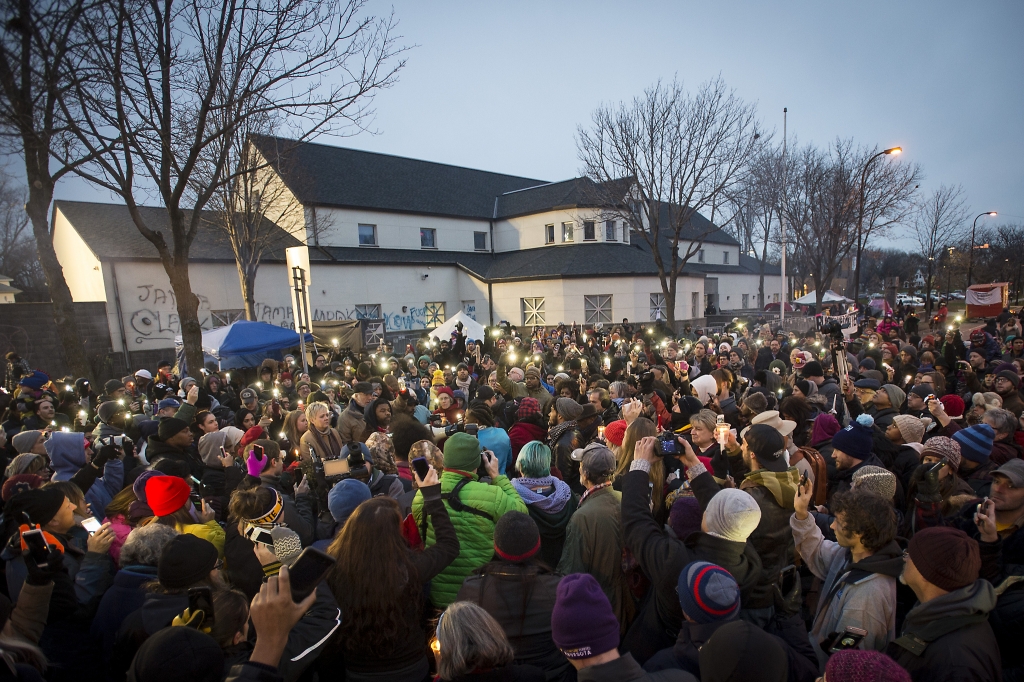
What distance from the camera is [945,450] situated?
3.65 meters

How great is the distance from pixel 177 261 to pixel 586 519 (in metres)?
12.0

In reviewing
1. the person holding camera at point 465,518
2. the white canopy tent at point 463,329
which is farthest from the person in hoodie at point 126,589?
the white canopy tent at point 463,329

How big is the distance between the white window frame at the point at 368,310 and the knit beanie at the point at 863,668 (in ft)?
91.0

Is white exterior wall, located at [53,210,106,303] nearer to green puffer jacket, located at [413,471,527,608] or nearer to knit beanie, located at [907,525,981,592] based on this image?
green puffer jacket, located at [413,471,527,608]

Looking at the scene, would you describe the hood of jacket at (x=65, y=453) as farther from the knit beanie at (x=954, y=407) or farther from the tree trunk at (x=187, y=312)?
the knit beanie at (x=954, y=407)

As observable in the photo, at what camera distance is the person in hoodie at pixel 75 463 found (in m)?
4.82

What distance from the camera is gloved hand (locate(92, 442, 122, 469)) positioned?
15.6 feet

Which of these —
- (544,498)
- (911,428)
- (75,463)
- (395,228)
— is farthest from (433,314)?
(544,498)

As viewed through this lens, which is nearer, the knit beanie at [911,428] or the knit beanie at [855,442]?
the knit beanie at [855,442]

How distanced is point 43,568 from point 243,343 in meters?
12.8

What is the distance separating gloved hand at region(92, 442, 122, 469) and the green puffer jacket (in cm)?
359

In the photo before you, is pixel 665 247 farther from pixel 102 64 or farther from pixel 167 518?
pixel 167 518

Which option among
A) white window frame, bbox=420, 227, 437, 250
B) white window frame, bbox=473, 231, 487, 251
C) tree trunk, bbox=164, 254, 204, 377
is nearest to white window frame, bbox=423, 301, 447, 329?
white window frame, bbox=420, 227, 437, 250

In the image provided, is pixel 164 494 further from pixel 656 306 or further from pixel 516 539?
pixel 656 306
